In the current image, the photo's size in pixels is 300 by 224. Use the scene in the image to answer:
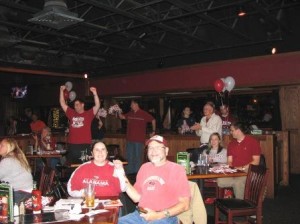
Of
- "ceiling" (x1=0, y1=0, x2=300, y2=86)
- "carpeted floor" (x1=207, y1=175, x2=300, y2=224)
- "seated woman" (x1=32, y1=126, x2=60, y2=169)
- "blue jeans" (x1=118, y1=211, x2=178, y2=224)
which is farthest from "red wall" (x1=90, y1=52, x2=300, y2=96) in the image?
"blue jeans" (x1=118, y1=211, x2=178, y2=224)

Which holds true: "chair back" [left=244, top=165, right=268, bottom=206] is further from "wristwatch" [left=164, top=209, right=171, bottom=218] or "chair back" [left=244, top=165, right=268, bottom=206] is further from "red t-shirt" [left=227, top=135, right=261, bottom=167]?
"wristwatch" [left=164, top=209, right=171, bottom=218]

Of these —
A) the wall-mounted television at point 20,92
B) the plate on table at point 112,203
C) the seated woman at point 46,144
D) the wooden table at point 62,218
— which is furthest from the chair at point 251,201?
the wall-mounted television at point 20,92

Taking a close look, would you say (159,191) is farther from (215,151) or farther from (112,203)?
(215,151)

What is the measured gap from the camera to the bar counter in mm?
6664

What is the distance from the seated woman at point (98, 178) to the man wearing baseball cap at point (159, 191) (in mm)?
245

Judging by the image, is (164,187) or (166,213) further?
(164,187)

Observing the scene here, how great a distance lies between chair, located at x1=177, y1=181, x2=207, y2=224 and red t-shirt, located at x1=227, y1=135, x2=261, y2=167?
210 cm

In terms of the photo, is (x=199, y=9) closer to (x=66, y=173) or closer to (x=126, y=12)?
(x=126, y=12)

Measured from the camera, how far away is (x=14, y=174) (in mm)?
3623

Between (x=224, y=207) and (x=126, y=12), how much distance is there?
423 centimetres

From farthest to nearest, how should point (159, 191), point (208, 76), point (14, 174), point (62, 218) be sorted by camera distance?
point (208, 76), point (14, 174), point (159, 191), point (62, 218)

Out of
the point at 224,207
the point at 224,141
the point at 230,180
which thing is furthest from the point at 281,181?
the point at 224,207

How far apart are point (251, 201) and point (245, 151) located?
111 centimetres

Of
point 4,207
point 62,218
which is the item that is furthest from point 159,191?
point 4,207
